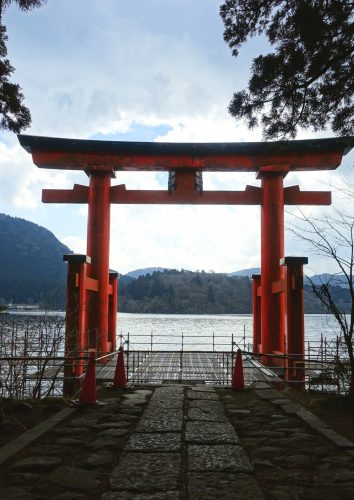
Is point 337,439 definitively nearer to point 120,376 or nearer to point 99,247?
point 120,376

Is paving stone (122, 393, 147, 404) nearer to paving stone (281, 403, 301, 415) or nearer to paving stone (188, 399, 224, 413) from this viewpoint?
paving stone (188, 399, 224, 413)

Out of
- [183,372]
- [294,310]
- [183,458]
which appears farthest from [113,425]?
[183,372]

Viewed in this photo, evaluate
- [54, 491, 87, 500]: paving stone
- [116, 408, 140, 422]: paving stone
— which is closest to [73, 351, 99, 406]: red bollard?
[116, 408, 140, 422]: paving stone

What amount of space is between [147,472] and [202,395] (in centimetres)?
410

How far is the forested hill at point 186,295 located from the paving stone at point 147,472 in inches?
5265

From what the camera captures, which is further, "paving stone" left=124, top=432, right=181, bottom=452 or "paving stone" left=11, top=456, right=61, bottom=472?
"paving stone" left=124, top=432, right=181, bottom=452

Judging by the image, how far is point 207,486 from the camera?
2912 millimetres

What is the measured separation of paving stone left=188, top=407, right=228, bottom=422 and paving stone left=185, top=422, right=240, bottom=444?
9.5 inches

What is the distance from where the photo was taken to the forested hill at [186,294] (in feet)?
465

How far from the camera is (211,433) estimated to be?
445 centimetres

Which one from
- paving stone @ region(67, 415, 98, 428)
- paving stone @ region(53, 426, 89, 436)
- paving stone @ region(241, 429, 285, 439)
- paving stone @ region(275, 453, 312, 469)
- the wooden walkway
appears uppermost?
paving stone @ region(275, 453, 312, 469)

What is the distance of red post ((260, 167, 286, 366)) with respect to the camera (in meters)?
12.9

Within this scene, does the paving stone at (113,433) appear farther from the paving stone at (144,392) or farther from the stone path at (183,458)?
the paving stone at (144,392)

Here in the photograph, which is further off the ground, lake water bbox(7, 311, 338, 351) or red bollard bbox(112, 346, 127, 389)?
red bollard bbox(112, 346, 127, 389)
